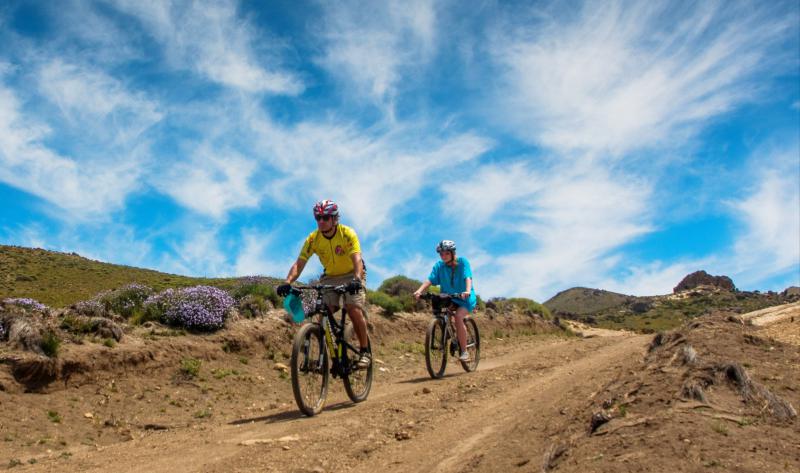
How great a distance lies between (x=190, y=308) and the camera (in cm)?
1374

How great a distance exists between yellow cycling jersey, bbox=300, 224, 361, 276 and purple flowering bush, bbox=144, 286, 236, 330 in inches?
224

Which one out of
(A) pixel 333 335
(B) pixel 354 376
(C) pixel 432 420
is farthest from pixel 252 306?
(C) pixel 432 420

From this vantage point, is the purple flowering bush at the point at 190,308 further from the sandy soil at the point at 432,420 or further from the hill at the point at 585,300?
the hill at the point at 585,300

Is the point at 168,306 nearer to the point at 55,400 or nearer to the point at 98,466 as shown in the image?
the point at 55,400

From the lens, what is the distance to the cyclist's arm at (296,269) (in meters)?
9.02

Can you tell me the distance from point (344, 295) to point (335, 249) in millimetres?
732

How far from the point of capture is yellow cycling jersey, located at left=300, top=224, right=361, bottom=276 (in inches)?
358

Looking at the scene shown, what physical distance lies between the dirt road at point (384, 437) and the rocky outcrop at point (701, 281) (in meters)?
94.2

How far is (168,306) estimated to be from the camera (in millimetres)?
13844

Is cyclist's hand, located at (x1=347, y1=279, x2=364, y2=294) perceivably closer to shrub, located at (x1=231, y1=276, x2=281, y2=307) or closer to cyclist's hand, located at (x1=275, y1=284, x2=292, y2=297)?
cyclist's hand, located at (x1=275, y1=284, x2=292, y2=297)

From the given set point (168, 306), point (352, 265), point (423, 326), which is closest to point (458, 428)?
point (352, 265)

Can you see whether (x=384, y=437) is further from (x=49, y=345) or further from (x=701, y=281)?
(x=701, y=281)

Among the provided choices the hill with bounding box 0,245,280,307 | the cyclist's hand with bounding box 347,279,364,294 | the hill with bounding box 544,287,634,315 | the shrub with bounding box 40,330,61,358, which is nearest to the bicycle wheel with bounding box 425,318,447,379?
the cyclist's hand with bounding box 347,279,364,294

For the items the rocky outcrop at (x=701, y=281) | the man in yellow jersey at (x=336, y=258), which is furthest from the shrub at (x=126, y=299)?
the rocky outcrop at (x=701, y=281)
